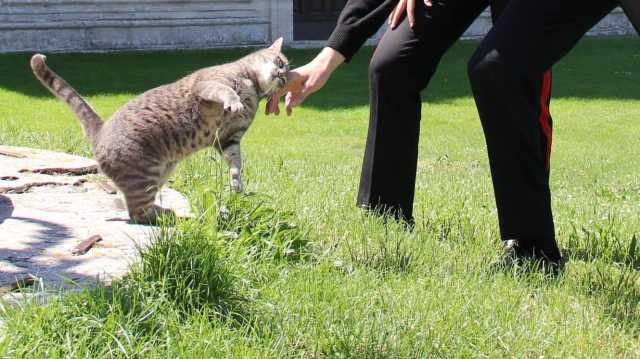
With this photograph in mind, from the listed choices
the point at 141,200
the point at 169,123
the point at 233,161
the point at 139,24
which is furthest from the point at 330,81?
the point at 141,200

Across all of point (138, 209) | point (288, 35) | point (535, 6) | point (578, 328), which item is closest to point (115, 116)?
point (138, 209)

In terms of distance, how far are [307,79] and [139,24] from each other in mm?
13555

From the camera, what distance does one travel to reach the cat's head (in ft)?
17.3

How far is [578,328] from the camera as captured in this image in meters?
3.81

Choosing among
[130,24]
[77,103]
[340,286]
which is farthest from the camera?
[130,24]

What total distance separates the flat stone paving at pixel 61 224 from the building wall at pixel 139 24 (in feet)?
37.8

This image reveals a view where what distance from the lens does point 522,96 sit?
4164mm

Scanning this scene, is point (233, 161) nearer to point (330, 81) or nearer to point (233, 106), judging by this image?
point (233, 106)

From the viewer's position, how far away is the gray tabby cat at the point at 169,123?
16.1ft

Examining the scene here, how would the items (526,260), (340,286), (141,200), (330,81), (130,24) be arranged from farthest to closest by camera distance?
(130,24)
(330,81)
(141,200)
(526,260)
(340,286)

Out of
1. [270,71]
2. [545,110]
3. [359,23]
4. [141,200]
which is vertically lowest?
[141,200]

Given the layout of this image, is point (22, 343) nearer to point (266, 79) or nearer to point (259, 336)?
point (259, 336)

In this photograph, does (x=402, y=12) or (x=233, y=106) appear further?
(x=402, y=12)

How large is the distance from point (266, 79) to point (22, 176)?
5.40ft
